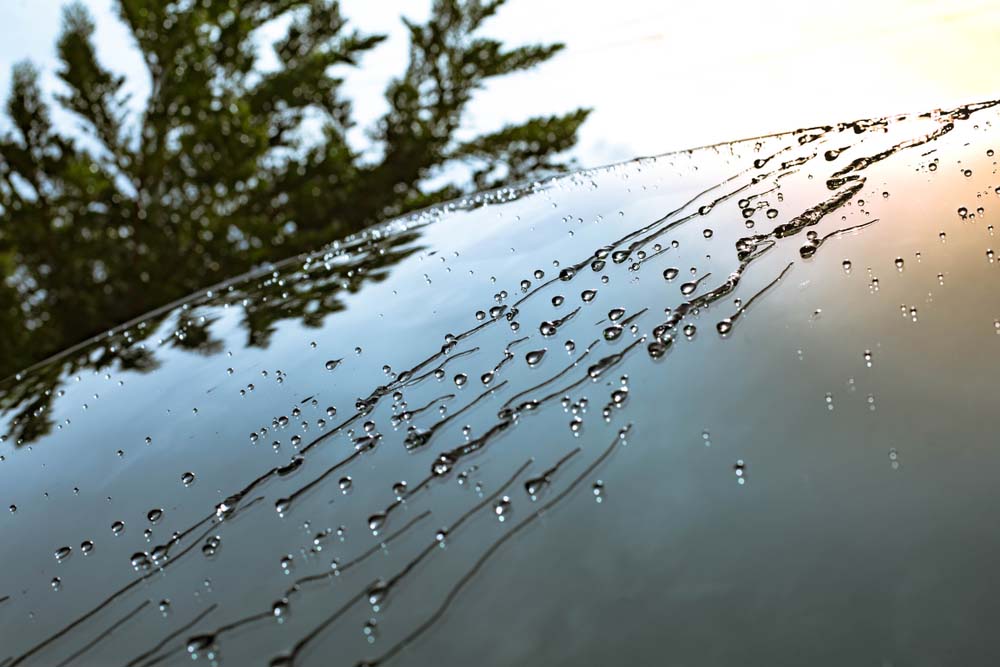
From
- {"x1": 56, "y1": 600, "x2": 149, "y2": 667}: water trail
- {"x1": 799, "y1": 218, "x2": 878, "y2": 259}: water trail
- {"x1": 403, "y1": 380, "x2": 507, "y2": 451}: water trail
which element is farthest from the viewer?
{"x1": 799, "y1": 218, "x2": 878, "y2": 259}: water trail

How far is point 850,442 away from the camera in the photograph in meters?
0.48

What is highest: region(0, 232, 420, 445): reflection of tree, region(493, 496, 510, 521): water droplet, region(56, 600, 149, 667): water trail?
region(0, 232, 420, 445): reflection of tree

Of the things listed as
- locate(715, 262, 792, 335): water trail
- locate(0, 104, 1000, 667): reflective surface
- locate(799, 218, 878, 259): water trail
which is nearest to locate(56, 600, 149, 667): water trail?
locate(0, 104, 1000, 667): reflective surface

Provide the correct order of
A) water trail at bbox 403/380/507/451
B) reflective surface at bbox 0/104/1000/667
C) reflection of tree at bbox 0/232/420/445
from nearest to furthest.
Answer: reflective surface at bbox 0/104/1000/667 < water trail at bbox 403/380/507/451 < reflection of tree at bbox 0/232/420/445

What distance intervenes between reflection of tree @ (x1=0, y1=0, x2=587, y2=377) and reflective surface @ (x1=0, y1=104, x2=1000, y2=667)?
562 cm

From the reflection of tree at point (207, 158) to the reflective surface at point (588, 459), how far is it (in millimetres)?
5617

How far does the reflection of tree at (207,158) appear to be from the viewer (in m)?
6.10

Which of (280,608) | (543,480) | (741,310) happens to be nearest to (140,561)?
(280,608)

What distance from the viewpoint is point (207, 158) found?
646 centimetres

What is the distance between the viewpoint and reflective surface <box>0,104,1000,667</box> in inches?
16.0

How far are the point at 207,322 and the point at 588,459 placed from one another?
731 mm

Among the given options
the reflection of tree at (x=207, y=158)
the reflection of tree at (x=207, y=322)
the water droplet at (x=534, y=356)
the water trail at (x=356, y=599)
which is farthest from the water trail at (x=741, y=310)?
the reflection of tree at (x=207, y=158)

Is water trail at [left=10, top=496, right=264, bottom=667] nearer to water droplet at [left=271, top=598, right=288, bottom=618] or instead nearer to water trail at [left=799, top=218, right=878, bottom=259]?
water droplet at [left=271, top=598, right=288, bottom=618]

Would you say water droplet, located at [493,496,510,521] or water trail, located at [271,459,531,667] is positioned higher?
water droplet, located at [493,496,510,521]
